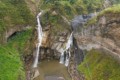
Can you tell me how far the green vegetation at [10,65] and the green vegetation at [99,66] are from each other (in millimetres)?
7852

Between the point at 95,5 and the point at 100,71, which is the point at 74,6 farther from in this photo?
the point at 100,71

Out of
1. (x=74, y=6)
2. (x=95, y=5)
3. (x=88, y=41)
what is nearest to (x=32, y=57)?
(x=88, y=41)

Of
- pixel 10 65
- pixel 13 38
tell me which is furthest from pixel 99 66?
pixel 13 38

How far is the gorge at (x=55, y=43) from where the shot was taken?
28984 millimetres

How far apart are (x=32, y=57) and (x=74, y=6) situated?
16722 millimetres

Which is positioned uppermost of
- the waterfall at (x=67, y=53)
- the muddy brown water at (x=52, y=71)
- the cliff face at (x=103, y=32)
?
the cliff face at (x=103, y=32)

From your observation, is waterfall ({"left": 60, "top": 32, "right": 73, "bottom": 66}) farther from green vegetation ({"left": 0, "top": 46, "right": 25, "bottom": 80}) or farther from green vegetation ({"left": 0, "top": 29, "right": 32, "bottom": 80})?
green vegetation ({"left": 0, "top": 46, "right": 25, "bottom": 80})

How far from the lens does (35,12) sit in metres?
40.2

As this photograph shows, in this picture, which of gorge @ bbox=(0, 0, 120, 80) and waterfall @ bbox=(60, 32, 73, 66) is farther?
waterfall @ bbox=(60, 32, 73, 66)

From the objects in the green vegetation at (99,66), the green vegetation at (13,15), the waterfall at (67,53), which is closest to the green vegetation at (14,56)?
the green vegetation at (13,15)

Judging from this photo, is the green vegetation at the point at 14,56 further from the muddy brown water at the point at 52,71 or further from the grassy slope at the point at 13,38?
the muddy brown water at the point at 52,71

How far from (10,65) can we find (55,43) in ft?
29.0

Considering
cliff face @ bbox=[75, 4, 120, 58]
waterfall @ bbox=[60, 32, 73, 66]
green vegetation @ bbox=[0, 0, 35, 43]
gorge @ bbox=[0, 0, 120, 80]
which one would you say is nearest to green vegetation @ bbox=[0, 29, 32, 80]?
gorge @ bbox=[0, 0, 120, 80]

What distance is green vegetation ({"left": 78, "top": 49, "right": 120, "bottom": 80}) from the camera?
27.0 metres
